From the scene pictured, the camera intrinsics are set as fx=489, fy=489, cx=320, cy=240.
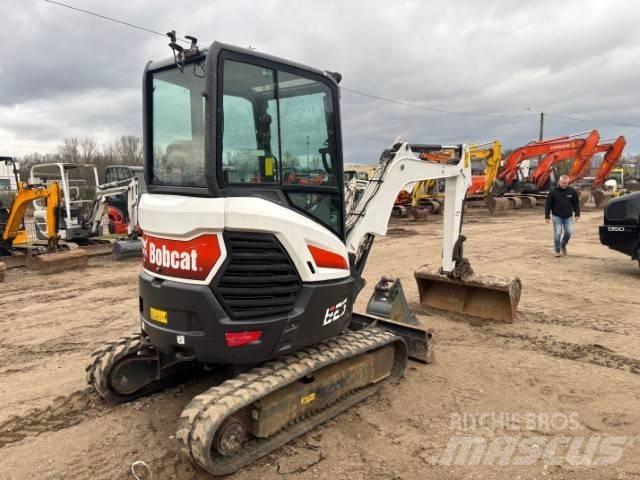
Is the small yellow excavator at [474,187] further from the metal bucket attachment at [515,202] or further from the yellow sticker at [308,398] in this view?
the yellow sticker at [308,398]

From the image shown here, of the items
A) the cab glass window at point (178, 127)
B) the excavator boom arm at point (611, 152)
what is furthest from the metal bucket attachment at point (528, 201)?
the cab glass window at point (178, 127)

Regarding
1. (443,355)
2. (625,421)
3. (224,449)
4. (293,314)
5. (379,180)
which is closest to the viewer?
(224,449)

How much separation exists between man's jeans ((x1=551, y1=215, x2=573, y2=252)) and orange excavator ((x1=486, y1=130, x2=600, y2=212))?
11955 mm

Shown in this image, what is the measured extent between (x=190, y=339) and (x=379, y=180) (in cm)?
242

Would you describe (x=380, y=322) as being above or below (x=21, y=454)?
above

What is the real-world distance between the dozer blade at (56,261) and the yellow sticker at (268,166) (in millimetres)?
8772

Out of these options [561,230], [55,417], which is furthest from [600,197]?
[55,417]

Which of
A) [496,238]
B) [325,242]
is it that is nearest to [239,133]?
[325,242]

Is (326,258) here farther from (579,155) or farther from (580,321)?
(579,155)

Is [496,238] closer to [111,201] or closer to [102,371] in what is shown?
[111,201]

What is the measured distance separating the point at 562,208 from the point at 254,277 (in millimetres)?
8997

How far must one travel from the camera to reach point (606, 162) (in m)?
22.9

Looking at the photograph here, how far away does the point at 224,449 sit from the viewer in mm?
3055

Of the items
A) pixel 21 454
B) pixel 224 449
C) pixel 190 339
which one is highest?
pixel 190 339
